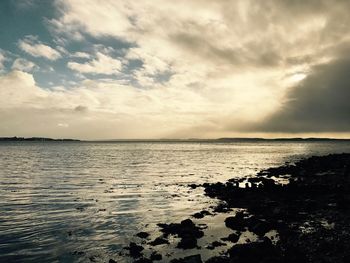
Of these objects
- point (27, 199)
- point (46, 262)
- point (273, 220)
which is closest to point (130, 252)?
point (46, 262)

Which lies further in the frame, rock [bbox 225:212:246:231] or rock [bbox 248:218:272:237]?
rock [bbox 225:212:246:231]

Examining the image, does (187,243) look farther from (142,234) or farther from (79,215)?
(79,215)

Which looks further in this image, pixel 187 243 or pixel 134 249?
pixel 187 243

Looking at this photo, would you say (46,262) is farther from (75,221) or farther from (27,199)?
(27,199)

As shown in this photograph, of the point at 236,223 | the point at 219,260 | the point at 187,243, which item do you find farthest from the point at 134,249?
the point at 236,223

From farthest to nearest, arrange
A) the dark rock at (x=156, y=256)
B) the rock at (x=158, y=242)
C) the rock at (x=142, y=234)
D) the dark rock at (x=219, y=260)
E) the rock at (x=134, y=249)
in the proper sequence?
the rock at (x=142, y=234) → the rock at (x=158, y=242) → the rock at (x=134, y=249) → the dark rock at (x=156, y=256) → the dark rock at (x=219, y=260)

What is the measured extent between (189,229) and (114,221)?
5712mm

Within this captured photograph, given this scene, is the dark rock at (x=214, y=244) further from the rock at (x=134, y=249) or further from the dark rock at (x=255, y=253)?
the rock at (x=134, y=249)

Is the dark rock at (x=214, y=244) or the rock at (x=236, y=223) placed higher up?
the rock at (x=236, y=223)

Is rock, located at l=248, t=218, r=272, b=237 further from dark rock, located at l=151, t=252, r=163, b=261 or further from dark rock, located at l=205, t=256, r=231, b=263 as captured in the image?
dark rock, located at l=151, t=252, r=163, b=261

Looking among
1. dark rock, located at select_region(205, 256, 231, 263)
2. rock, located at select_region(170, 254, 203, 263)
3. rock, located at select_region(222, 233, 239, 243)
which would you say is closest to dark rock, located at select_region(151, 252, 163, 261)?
rock, located at select_region(170, 254, 203, 263)

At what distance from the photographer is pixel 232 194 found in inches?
1194

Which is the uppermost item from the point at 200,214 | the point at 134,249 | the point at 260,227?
the point at 260,227

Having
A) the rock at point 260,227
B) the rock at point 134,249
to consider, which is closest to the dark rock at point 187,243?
the rock at point 134,249
